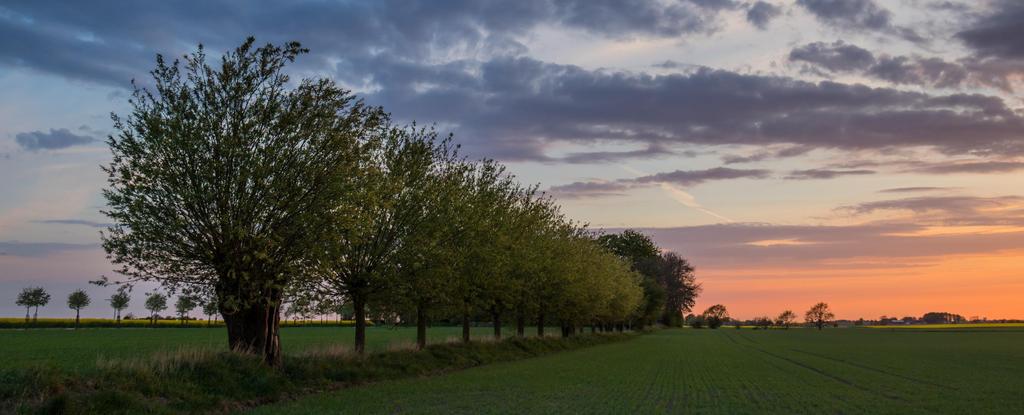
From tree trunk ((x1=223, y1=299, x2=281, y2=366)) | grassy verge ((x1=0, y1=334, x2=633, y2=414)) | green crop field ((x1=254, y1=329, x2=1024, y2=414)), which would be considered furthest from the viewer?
tree trunk ((x1=223, y1=299, x2=281, y2=366))

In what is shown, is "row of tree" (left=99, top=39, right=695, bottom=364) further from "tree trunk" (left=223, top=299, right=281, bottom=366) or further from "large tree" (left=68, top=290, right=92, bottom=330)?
"large tree" (left=68, top=290, right=92, bottom=330)

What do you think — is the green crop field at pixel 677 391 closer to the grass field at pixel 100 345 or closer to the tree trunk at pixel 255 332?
the tree trunk at pixel 255 332

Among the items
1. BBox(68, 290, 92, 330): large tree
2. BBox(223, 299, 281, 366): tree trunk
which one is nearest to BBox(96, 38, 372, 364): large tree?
BBox(223, 299, 281, 366): tree trunk

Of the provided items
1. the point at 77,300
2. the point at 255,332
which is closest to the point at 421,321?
the point at 255,332

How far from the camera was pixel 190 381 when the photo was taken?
71.3 ft

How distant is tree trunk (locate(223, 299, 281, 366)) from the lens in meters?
27.2

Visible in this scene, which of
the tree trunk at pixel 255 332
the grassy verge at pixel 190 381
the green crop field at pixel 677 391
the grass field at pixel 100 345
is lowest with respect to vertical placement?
the green crop field at pixel 677 391

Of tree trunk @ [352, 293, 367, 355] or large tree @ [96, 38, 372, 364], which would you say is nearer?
large tree @ [96, 38, 372, 364]

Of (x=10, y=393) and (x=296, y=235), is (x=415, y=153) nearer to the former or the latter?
(x=296, y=235)

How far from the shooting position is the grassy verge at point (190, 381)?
17391 millimetres

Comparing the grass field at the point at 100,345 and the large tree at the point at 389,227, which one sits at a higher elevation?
the large tree at the point at 389,227

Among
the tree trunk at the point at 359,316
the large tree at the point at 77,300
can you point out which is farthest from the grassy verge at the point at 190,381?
the large tree at the point at 77,300

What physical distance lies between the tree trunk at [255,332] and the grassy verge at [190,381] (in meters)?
0.81

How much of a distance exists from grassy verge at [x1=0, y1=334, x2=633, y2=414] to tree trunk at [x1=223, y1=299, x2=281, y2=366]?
2.65ft
